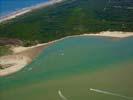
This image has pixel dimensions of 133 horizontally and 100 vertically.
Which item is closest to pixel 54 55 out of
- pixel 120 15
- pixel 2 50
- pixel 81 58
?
pixel 81 58

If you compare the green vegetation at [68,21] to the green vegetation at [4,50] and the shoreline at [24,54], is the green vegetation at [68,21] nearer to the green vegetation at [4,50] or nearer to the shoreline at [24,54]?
the shoreline at [24,54]

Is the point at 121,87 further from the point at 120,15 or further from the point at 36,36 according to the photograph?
the point at 120,15

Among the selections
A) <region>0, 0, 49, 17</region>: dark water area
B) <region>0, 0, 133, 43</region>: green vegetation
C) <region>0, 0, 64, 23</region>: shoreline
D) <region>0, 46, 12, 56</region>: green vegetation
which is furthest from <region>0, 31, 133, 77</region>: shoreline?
<region>0, 0, 49, 17</region>: dark water area

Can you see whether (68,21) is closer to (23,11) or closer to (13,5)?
(23,11)

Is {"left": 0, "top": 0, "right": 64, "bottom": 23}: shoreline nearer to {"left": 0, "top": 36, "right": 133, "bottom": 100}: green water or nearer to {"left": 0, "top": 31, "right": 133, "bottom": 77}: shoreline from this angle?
{"left": 0, "top": 31, "right": 133, "bottom": 77}: shoreline

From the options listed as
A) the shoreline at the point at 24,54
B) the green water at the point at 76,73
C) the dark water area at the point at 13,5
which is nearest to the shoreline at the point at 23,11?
the dark water area at the point at 13,5
